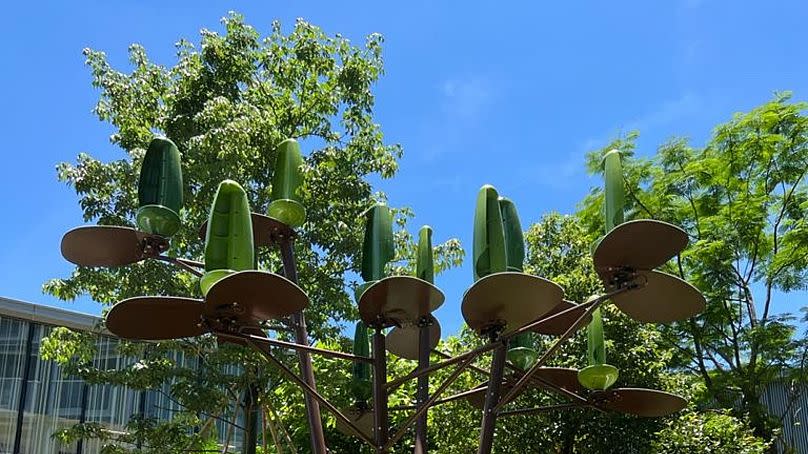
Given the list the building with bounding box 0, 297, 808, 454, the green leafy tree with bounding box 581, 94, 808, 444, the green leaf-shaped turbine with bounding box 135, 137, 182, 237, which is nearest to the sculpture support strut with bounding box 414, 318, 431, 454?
the green leaf-shaped turbine with bounding box 135, 137, 182, 237

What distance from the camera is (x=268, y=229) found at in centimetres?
259

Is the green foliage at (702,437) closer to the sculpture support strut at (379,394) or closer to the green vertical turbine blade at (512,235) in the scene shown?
the green vertical turbine blade at (512,235)

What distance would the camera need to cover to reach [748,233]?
1064 centimetres

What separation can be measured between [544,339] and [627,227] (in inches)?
187

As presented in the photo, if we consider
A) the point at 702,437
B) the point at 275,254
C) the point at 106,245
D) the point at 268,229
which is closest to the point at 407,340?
the point at 268,229

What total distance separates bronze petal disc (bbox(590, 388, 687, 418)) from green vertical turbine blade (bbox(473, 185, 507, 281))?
62 centimetres

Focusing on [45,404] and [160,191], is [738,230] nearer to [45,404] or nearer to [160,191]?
[160,191]

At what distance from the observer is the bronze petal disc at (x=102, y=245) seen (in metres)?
2.31

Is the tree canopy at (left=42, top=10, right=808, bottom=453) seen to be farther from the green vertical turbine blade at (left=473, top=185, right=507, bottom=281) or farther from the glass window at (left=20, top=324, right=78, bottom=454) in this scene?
the glass window at (left=20, top=324, right=78, bottom=454)

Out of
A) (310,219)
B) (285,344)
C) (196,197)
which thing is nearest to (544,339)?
(310,219)

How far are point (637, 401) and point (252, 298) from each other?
1345 mm

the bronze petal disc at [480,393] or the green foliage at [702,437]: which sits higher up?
the green foliage at [702,437]

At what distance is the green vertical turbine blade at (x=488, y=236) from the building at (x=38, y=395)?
12.0 m

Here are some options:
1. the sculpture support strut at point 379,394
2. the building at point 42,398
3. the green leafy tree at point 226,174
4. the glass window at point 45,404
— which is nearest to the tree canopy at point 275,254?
the green leafy tree at point 226,174
